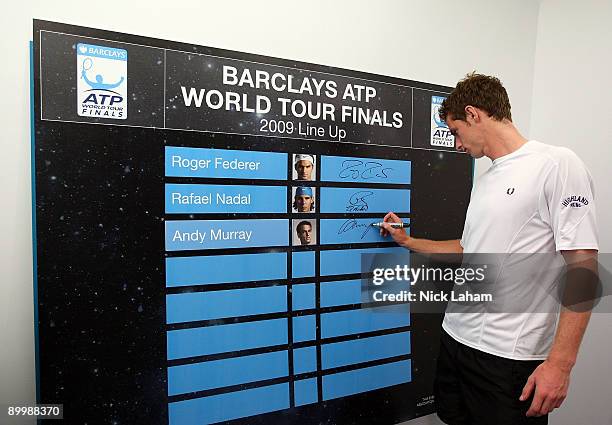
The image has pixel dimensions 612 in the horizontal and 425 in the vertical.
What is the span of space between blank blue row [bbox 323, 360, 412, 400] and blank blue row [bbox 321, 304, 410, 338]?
15 cm

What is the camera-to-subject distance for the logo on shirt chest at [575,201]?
1110 millimetres

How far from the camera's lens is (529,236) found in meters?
1.20

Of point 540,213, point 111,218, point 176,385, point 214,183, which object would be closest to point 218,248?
point 214,183

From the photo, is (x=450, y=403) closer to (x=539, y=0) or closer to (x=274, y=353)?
(x=274, y=353)

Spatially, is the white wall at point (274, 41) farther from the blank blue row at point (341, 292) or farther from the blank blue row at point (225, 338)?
the blank blue row at point (341, 292)

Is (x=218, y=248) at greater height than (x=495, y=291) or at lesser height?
greater

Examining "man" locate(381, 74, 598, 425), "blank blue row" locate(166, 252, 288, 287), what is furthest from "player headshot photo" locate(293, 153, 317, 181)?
"man" locate(381, 74, 598, 425)

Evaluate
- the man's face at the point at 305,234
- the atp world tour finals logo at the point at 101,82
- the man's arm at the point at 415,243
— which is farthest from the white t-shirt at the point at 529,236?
the atp world tour finals logo at the point at 101,82

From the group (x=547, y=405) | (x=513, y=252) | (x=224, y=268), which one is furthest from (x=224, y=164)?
(x=547, y=405)

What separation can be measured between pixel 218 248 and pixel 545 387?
99 cm

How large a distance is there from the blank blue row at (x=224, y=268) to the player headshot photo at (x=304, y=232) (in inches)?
2.8

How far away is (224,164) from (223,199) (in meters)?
0.11

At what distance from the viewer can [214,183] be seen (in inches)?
52.7

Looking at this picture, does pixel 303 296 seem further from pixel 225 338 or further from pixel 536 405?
pixel 536 405
